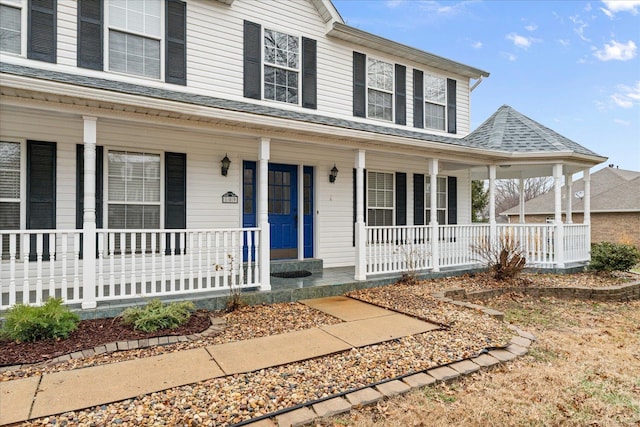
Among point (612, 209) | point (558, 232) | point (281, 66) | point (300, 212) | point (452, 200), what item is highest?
point (281, 66)

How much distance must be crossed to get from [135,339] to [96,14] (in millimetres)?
5388

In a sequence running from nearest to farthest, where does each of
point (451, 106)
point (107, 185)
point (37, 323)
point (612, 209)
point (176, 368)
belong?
point (176, 368)
point (37, 323)
point (107, 185)
point (451, 106)
point (612, 209)

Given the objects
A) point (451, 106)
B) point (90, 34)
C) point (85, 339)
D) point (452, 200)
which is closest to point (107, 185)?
point (90, 34)

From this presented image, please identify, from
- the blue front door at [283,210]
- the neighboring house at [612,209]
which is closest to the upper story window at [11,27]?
the blue front door at [283,210]

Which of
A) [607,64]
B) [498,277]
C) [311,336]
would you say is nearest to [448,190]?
[498,277]

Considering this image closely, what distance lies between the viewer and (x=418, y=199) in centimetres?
952

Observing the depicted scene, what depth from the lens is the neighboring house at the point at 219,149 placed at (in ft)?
17.3

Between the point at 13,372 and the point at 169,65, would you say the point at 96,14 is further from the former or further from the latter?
the point at 13,372

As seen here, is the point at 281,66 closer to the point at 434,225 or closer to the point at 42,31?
the point at 42,31

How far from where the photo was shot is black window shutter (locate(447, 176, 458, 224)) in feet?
33.0

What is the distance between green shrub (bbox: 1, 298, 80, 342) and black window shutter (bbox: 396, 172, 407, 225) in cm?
705

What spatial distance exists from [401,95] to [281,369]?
26.1ft

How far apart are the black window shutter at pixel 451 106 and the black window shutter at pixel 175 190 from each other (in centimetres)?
735

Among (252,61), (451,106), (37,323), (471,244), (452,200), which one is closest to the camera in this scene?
(37,323)
